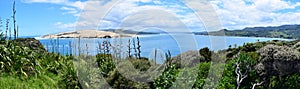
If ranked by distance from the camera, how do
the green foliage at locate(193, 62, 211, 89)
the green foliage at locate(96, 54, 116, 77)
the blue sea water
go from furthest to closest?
1. the green foliage at locate(96, 54, 116, 77)
2. the green foliage at locate(193, 62, 211, 89)
3. the blue sea water

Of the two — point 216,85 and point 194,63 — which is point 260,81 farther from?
point 194,63

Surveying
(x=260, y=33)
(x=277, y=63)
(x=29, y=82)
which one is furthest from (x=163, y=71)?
(x=260, y=33)

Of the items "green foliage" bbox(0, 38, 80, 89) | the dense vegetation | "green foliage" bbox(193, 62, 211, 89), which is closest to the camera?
"green foliage" bbox(0, 38, 80, 89)

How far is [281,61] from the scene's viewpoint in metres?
9.09

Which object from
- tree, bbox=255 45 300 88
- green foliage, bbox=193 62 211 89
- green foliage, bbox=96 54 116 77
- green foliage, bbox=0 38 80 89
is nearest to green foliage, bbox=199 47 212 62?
green foliage, bbox=193 62 211 89

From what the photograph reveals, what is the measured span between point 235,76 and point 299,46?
2636 mm

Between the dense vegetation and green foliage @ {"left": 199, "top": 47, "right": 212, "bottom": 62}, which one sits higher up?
green foliage @ {"left": 199, "top": 47, "right": 212, "bottom": 62}

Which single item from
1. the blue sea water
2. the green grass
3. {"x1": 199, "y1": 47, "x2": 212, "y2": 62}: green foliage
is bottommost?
the green grass

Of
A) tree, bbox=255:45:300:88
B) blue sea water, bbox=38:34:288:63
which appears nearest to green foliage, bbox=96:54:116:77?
blue sea water, bbox=38:34:288:63

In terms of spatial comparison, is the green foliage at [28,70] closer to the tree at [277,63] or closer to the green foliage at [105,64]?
the green foliage at [105,64]

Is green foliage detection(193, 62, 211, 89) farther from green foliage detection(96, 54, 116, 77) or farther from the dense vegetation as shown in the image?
green foliage detection(96, 54, 116, 77)

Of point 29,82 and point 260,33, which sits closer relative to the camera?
point 29,82

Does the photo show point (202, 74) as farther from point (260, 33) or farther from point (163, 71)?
point (260, 33)

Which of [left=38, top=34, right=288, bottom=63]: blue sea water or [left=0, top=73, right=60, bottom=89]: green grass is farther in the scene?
[left=38, top=34, right=288, bottom=63]: blue sea water
